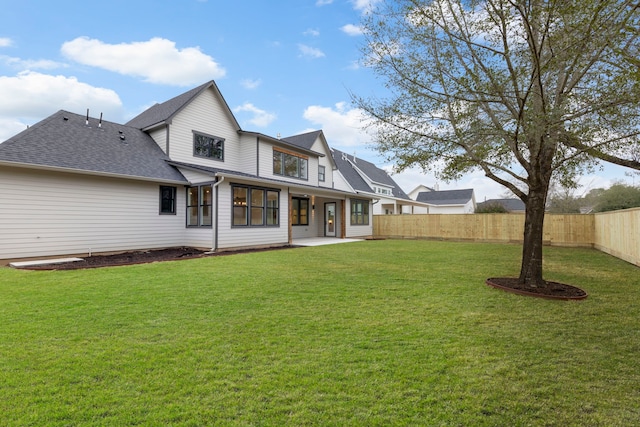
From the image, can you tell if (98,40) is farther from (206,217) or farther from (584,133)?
(584,133)

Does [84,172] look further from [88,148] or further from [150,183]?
[150,183]

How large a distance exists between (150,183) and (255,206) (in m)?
3.92

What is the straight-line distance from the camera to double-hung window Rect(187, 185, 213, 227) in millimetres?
11977

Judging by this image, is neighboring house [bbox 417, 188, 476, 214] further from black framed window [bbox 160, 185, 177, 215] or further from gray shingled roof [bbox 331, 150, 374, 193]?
black framed window [bbox 160, 185, 177, 215]

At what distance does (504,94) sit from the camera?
541cm

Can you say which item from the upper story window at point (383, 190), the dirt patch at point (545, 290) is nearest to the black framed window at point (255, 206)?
the dirt patch at point (545, 290)

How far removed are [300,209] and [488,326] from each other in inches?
589

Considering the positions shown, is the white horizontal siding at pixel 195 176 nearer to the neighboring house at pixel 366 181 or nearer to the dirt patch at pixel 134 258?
the dirt patch at pixel 134 258

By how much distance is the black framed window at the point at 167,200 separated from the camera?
12.0 m

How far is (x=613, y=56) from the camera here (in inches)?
148

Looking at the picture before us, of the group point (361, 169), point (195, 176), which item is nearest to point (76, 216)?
point (195, 176)

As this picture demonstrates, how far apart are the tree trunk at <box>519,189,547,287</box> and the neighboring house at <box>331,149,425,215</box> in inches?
659

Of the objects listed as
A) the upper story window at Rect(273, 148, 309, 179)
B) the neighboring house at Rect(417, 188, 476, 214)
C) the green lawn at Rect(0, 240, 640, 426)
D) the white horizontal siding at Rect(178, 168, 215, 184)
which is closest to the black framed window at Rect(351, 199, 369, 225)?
the upper story window at Rect(273, 148, 309, 179)

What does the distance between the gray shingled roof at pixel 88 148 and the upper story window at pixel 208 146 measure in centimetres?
159
